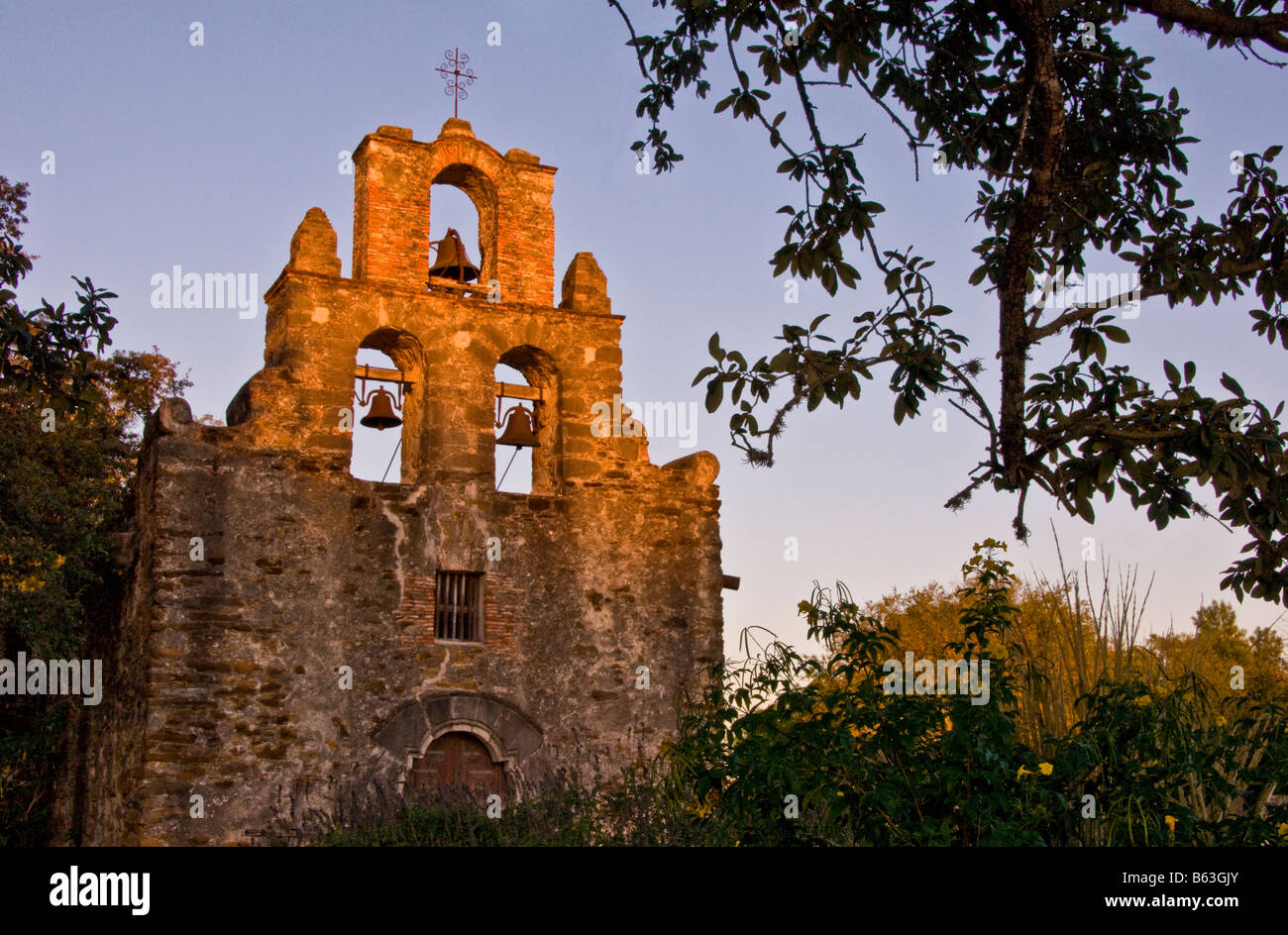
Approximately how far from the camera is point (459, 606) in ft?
43.5

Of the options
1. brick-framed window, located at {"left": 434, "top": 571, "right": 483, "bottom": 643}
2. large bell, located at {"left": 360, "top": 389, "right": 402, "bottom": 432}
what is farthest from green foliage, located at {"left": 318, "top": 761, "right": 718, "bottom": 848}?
large bell, located at {"left": 360, "top": 389, "right": 402, "bottom": 432}

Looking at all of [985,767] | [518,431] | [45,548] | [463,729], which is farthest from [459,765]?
[985,767]

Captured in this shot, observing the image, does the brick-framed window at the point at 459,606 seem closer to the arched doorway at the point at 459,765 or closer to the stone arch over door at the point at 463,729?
the stone arch over door at the point at 463,729

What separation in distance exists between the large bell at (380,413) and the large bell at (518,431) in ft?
4.05

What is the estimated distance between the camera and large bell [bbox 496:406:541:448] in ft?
46.4

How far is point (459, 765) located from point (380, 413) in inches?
141

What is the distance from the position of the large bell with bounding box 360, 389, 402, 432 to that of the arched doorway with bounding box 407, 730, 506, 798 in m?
3.18

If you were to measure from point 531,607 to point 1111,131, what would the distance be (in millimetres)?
8576

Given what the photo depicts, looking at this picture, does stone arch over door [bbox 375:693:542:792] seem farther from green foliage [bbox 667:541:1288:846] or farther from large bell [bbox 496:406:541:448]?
green foliage [bbox 667:541:1288:846]

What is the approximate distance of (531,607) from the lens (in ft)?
44.1

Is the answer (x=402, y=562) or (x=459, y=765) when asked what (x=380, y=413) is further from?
(x=459, y=765)

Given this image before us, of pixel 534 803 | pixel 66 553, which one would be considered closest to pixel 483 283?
pixel 66 553

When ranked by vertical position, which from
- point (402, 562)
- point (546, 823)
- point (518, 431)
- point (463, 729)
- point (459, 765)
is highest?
point (518, 431)

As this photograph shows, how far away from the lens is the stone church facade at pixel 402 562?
12047 mm
